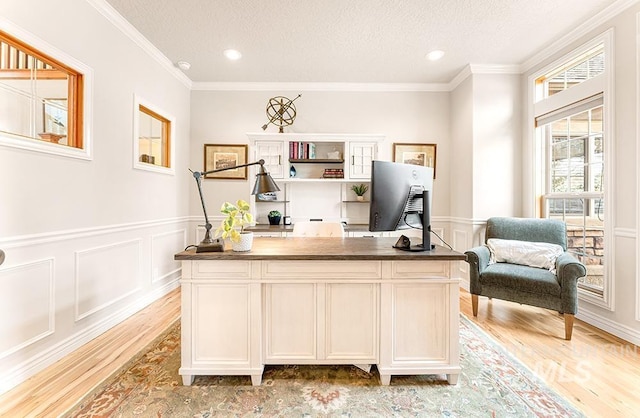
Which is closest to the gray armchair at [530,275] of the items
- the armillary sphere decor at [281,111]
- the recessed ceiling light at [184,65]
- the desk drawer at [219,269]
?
the desk drawer at [219,269]

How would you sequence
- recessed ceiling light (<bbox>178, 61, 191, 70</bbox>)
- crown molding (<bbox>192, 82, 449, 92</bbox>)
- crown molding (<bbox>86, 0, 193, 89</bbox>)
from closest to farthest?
crown molding (<bbox>86, 0, 193, 89</bbox>)
recessed ceiling light (<bbox>178, 61, 191, 70</bbox>)
crown molding (<bbox>192, 82, 449, 92</bbox>)

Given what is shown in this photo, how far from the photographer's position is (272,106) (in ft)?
13.4

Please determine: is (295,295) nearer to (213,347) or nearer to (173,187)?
(213,347)

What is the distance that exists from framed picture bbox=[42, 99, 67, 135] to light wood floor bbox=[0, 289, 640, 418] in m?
1.71

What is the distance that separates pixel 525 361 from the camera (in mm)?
2086

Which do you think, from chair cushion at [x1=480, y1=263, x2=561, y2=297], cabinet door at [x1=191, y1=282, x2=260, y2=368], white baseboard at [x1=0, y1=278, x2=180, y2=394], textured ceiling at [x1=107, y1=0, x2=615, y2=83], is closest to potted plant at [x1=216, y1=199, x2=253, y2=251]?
cabinet door at [x1=191, y1=282, x2=260, y2=368]

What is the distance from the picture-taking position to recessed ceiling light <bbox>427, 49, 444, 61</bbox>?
3.34 m

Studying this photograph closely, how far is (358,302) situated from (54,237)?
220 centimetres

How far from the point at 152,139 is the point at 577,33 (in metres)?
4.84

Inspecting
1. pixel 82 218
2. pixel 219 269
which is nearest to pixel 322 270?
pixel 219 269

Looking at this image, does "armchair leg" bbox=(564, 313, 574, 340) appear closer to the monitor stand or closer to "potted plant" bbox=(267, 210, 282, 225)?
the monitor stand

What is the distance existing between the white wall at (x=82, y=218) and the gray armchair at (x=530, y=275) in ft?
11.4

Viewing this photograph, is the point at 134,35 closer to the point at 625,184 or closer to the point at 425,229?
the point at 425,229

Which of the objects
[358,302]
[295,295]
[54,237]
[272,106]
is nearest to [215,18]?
[272,106]
